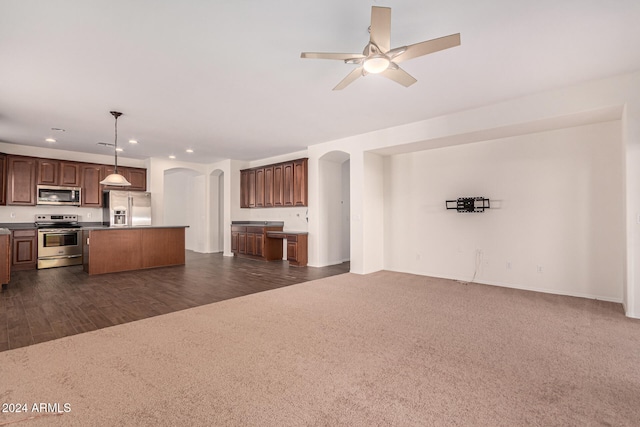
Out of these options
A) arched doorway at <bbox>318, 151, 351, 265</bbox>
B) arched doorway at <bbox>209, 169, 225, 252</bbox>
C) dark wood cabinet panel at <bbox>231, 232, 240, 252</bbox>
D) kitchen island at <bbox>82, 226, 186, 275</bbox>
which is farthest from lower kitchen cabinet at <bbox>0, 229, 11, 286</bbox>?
arched doorway at <bbox>318, 151, 351, 265</bbox>

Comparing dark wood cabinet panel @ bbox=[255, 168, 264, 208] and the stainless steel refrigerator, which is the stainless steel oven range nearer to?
the stainless steel refrigerator

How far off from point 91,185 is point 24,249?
2000mm

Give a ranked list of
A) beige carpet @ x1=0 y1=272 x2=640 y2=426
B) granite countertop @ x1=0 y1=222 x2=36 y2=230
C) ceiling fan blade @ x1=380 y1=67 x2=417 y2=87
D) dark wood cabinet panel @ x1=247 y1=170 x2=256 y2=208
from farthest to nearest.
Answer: dark wood cabinet panel @ x1=247 y1=170 x2=256 y2=208 → granite countertop @ x1=0 y1=222 x2=36 y2=230 → ceiling fan blade @ x1=380 y1=67 x2=417 y2=87 → beige carpet @ x1=0 y1=272 x2=640 y2=426

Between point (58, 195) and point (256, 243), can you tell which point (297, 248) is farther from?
point (58, 195)

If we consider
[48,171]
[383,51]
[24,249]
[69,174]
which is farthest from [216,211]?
[383,51]

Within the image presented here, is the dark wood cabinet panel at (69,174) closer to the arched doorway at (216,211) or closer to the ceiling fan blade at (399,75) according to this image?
the arched doorway at (216,211)

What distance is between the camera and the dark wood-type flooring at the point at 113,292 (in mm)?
3281

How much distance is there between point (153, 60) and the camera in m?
3.17

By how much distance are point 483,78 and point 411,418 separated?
3570 mm

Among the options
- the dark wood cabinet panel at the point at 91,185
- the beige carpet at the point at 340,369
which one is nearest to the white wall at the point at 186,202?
the dark wood cabinet panel at the point at 91,185

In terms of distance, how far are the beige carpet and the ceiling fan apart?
7.96 feet

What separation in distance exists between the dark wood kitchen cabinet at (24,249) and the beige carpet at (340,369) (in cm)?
532

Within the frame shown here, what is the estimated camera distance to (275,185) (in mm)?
8086

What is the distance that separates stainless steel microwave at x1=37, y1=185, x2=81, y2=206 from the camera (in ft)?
23.4
